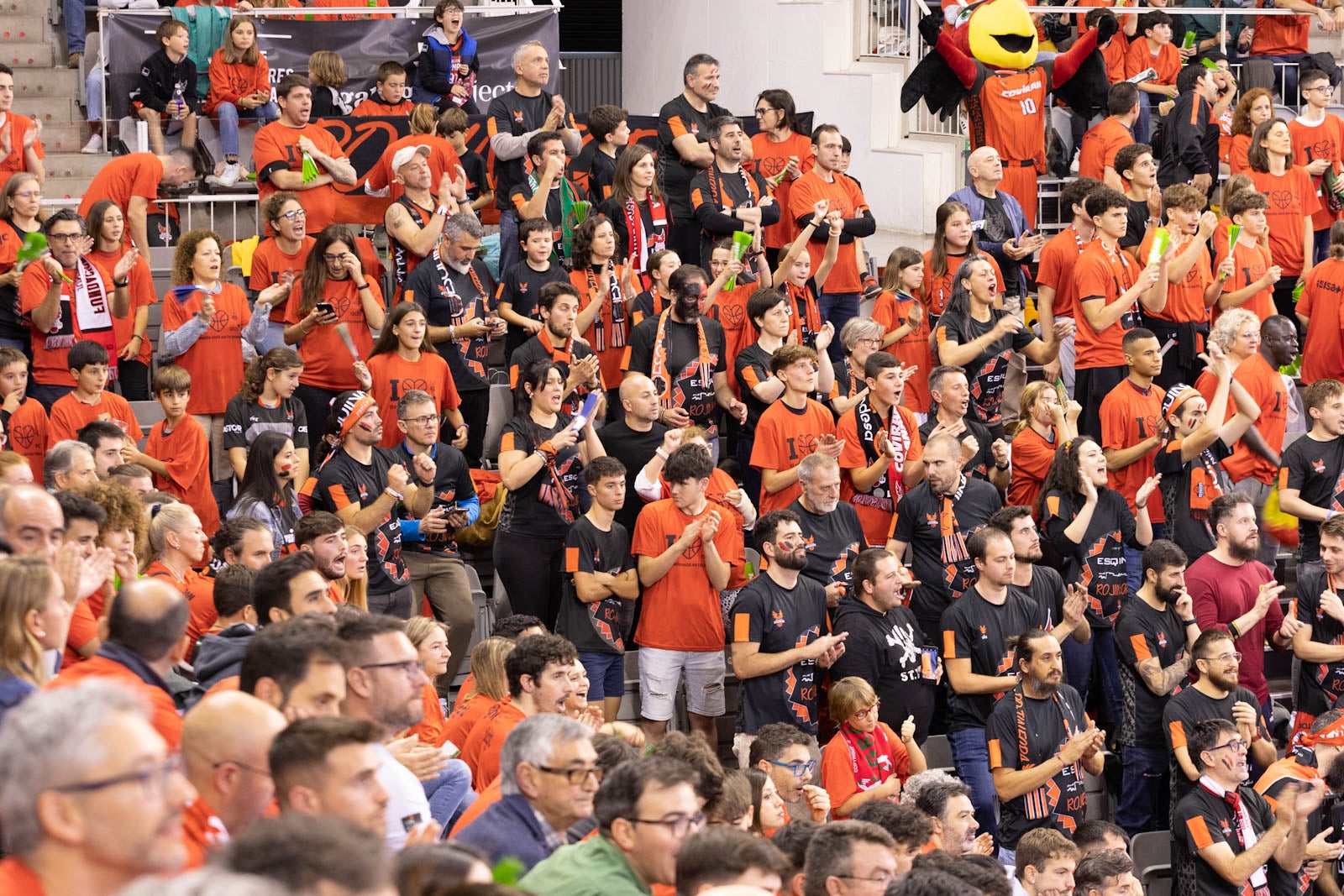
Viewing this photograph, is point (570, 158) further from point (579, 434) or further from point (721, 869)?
point (721, 869)

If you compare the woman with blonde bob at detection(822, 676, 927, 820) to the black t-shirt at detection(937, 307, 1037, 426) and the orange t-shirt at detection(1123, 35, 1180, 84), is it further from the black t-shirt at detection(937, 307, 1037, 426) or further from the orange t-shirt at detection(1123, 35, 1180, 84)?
the orange t-shirt at detection(1123, 35, 1180, 84)

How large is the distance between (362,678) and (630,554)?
13.3 ft

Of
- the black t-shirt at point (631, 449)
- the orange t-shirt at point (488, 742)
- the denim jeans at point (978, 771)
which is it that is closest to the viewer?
the orange t-shirt at point (488, 742)

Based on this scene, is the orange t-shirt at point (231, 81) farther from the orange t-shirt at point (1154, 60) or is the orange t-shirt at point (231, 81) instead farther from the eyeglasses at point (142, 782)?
the eyeglasses at point (142, 782)

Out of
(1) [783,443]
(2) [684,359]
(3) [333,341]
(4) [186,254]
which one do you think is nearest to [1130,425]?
(1) [783,443]

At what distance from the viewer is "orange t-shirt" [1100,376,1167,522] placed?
10031 millimetres

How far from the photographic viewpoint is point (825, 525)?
8.81m

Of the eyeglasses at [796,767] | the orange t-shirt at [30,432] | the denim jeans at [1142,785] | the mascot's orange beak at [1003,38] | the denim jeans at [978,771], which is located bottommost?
the denim jeans at [1142,785]

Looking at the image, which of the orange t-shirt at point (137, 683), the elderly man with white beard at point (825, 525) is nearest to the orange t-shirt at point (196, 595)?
the orange t-shirt at point (137, 683)

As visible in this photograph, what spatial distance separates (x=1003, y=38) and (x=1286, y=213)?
2.37m

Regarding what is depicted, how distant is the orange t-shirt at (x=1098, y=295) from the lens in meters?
10.8

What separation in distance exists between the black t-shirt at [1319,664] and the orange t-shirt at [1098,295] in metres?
2.12

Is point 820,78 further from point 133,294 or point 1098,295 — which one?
point 133,294

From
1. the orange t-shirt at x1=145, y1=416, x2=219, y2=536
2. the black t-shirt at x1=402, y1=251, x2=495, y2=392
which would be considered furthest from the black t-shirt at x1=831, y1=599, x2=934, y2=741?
the orange t-shirt at x1=145, y1=416, x2=219, y2=536
